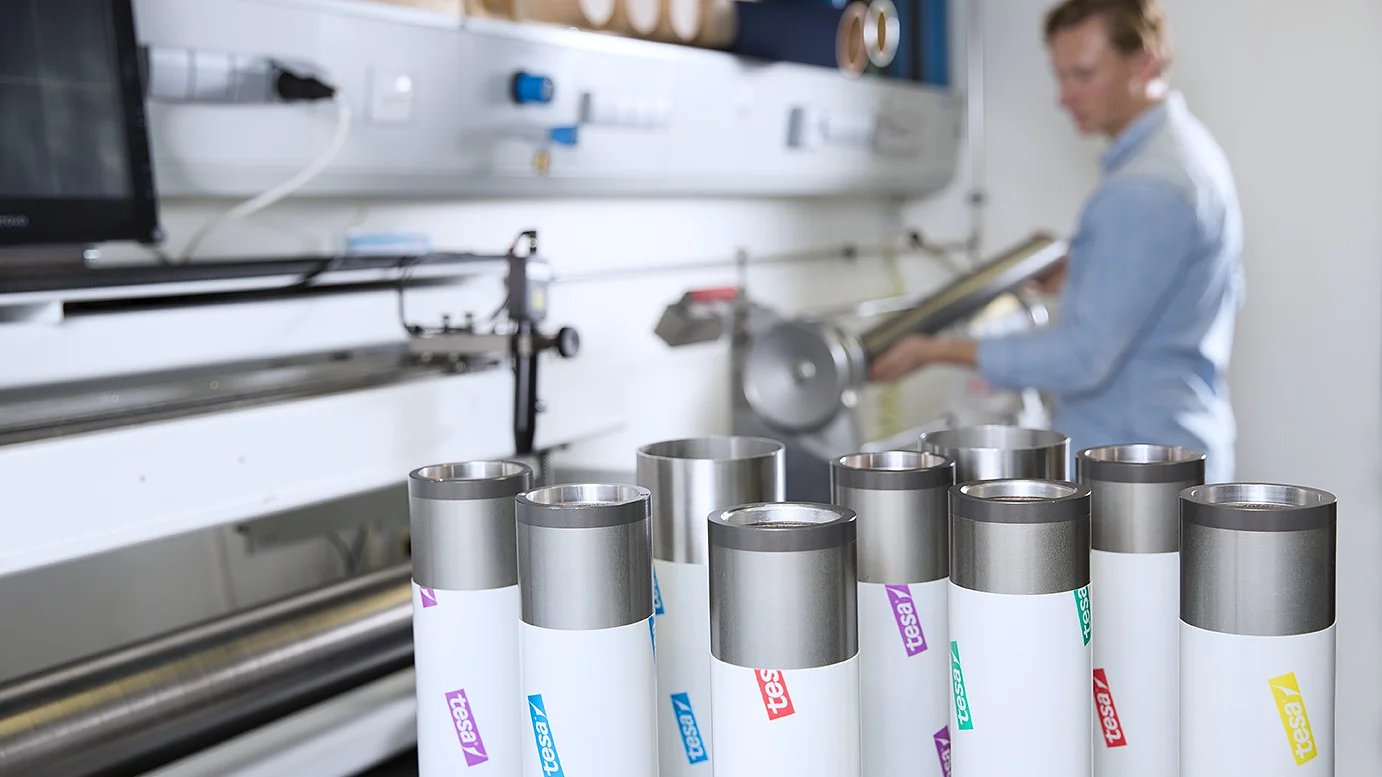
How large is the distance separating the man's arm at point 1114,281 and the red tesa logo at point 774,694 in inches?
59.4

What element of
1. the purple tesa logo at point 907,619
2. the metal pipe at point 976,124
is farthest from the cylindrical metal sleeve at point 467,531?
the metal pipe at point 976,124

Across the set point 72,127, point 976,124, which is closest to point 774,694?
point 72,127

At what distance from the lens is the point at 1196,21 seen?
9.37 feet

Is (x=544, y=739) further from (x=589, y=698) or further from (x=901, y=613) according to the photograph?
(x=901, y=613)

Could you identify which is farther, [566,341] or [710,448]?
[566,341]

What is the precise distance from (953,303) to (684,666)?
1507mm

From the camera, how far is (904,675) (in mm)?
727

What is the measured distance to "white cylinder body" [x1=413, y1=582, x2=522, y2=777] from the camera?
2.41 feet

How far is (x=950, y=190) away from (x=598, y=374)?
1925mm

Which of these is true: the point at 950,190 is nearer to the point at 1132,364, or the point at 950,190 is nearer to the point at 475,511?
the point at 1132,364

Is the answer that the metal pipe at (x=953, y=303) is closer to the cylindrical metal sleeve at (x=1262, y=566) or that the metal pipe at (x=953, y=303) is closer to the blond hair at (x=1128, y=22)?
the blond hair at (x=1128, y=22)

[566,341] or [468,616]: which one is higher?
[566,341]

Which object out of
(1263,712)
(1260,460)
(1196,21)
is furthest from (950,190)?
(1263,712)

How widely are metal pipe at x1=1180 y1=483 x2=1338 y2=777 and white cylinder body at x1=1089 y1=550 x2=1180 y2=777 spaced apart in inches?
2.9
